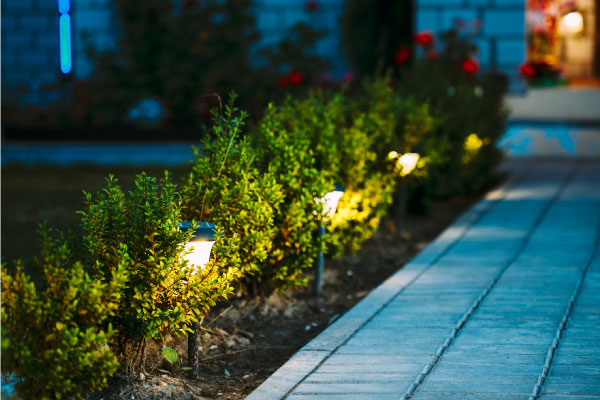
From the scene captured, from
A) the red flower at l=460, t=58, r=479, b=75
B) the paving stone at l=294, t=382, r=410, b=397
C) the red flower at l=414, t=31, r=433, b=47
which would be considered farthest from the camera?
the red flower at l=414, t=31, r=433, b=47

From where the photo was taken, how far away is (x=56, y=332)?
162 inches

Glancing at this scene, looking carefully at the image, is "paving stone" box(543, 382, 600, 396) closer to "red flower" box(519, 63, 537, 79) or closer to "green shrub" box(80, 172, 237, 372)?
"green shrub" box(80, 172, 237, 372)

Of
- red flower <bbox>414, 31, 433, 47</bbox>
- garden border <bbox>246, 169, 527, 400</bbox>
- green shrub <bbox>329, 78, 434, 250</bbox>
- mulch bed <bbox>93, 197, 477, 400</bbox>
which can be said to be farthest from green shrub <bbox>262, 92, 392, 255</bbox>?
red flower <bbox>414, 31, 433, 47</bbox>

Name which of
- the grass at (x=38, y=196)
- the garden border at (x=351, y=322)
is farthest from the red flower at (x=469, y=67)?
the garden border at (x=351, y=322)

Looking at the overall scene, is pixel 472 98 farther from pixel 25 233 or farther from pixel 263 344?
pixel 263 344

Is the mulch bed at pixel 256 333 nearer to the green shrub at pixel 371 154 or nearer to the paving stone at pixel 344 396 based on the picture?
the green shrub at pixel 371 154

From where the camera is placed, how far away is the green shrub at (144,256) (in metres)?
4.67

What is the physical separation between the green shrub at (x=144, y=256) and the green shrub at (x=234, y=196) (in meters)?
0.53

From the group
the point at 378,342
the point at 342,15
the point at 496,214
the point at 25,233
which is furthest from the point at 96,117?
the point at 378,342

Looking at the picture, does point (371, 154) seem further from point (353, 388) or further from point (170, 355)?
point (353, 388)

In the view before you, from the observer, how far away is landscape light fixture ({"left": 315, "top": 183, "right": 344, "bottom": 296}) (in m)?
6.57

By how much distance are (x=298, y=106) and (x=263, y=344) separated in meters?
2.22

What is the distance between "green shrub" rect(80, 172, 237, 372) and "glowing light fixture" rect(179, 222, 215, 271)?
42mm

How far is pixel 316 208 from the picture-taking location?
249 inches
